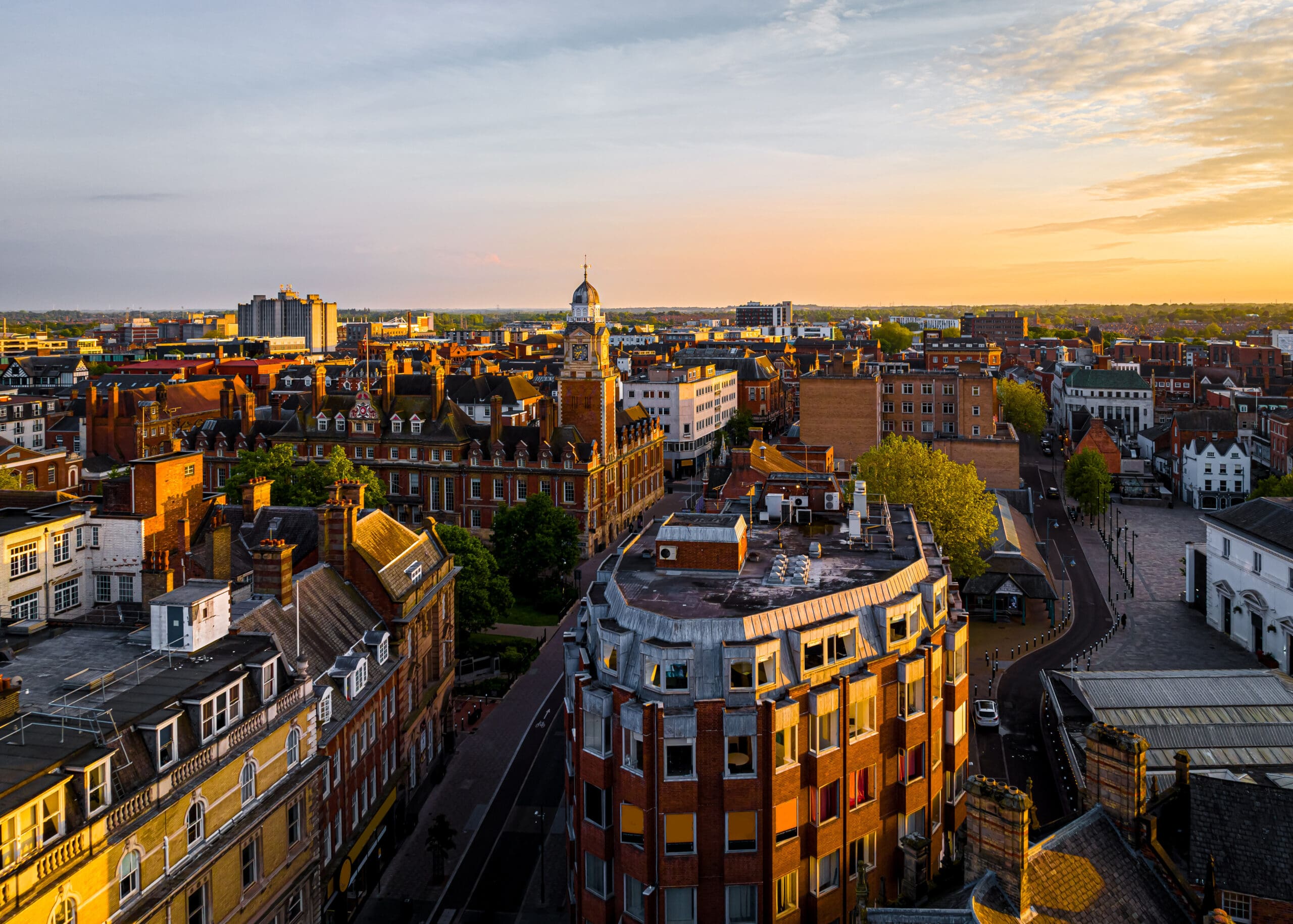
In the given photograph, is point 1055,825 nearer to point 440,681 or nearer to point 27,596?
point 440,681

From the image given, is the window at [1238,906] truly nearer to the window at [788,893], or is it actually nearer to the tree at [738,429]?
the window at [788,893]

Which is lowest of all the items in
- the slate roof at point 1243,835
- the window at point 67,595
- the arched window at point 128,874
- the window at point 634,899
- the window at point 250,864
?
the window at point 634,899

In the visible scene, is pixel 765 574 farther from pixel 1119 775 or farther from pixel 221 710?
pixel 221 710

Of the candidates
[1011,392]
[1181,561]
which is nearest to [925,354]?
[1011,392]

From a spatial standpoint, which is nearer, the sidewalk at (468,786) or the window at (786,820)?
the window at (786,820)

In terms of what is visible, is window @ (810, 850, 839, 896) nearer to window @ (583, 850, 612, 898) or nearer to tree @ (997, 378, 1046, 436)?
window @ (583, 850, 612, 898)

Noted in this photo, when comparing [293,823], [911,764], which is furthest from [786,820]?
[293,823]

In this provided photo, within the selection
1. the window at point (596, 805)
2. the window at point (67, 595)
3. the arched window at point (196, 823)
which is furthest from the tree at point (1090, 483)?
the arched window at point (196, 823)
